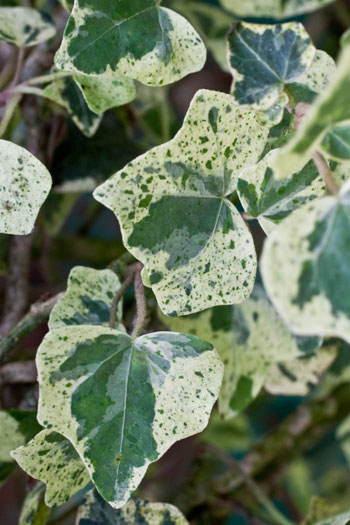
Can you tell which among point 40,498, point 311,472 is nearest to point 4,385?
point 40,498

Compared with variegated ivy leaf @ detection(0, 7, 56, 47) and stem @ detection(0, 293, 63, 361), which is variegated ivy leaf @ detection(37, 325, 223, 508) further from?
variegated ivy leaf @ detection(0, 7, 56, 47)

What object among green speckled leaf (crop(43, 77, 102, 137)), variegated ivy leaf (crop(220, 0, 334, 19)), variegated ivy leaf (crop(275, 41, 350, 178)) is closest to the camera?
variegated ivy leaf (crop(275, 41, 350, 178))

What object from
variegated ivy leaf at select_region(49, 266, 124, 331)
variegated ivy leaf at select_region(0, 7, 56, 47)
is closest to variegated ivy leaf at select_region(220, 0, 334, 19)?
variegated ivy leaf at select_region(0, 7, 56, 47)

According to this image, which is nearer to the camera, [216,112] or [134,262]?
[216,112]

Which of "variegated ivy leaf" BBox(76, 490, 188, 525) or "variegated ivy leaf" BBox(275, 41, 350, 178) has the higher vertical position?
"variegated ivy leaf" BBox(275, 41, 350, 178)

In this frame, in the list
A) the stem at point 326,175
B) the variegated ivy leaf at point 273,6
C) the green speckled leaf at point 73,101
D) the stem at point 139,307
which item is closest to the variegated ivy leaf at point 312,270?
the stem at point 326,175

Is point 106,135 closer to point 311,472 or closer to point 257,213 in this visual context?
point 257,213

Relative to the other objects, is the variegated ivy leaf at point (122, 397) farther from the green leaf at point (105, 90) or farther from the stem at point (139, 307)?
the green leaf at point (105, 90)
